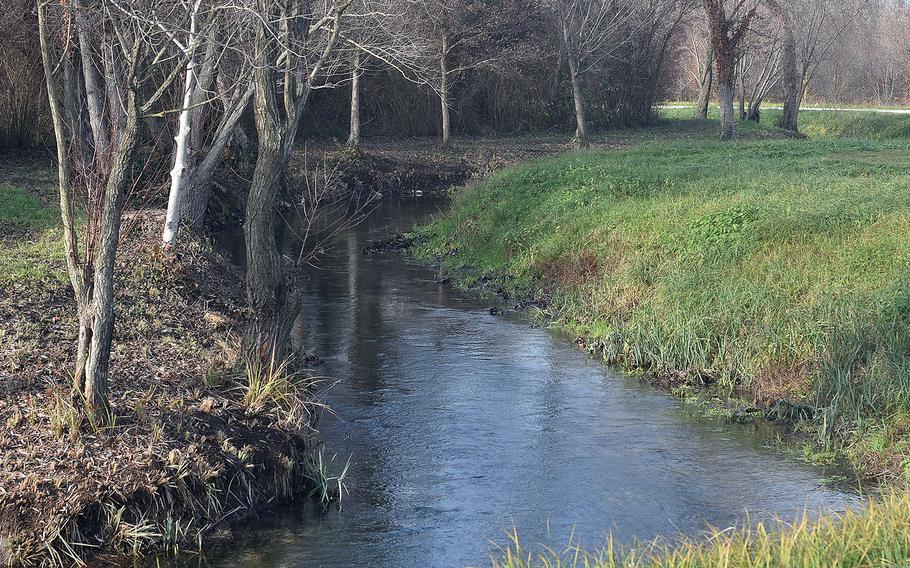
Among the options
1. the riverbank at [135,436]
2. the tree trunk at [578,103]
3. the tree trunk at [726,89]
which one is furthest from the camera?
the tree trunk at [726,89]

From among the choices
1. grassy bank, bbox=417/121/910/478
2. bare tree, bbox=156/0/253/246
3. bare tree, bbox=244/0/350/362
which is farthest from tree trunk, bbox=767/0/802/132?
bare tree, bbox=244/0/350/362

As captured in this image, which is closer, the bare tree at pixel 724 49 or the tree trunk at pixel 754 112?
the bare tree at pixel 724 49

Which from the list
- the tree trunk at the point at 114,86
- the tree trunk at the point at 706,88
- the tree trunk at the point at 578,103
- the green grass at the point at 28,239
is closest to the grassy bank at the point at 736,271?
the tree trunk at the point at 114,86

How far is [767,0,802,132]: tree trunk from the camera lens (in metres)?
41.3

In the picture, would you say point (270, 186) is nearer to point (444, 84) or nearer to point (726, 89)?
point (444, 84)

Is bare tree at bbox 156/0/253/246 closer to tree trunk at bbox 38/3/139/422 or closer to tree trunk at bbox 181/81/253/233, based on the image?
tree trunk at bbox 181/81/253/233

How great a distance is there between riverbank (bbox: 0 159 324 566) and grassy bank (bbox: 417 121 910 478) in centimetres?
520

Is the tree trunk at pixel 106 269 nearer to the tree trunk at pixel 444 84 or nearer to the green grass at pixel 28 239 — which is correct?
the green grass at pixel 28 239

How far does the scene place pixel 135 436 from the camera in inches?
320

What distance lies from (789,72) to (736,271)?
32.6 meters

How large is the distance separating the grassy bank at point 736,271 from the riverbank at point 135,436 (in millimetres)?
5199

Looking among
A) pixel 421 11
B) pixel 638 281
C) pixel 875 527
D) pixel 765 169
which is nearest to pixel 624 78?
pixel 421 11

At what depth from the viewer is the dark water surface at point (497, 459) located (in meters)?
8.02

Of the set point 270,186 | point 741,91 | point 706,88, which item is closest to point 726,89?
point 741,91
